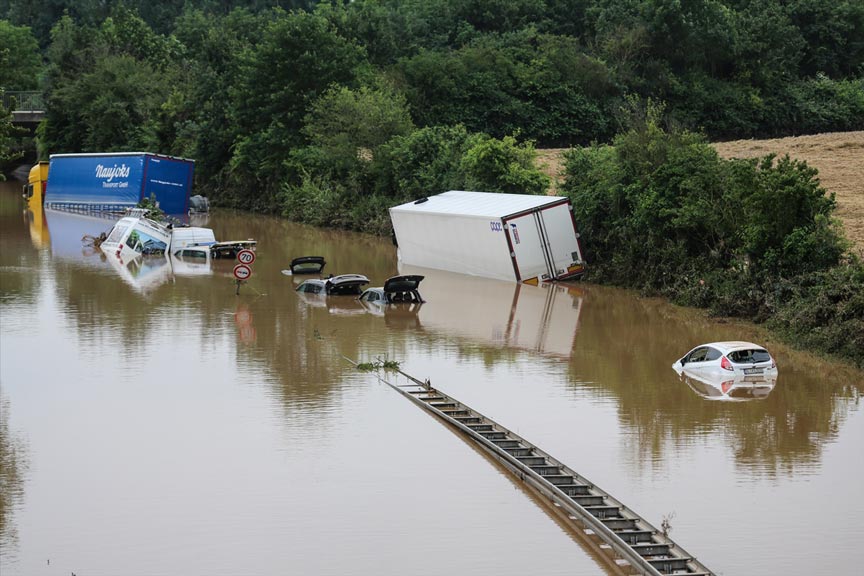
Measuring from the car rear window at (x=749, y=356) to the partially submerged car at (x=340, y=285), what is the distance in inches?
707

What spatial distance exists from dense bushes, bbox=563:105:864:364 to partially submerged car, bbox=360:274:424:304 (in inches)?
319

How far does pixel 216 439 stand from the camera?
2650cm

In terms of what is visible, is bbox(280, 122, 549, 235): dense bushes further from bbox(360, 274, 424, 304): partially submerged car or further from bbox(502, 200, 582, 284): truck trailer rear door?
bbox(360, 274, 424, 304): partially submerged car

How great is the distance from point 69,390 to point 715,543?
1764cm

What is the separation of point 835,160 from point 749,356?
32.5 meters

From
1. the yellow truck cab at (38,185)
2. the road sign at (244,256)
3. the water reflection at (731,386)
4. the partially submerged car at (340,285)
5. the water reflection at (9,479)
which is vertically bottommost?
the water reflection at (9,479)

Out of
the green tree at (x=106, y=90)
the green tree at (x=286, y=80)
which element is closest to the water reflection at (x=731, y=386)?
the green tree at (x=286, y=80)

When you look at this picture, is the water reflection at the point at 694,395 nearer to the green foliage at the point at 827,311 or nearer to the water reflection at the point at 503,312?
the green foliage at the point at 827,311

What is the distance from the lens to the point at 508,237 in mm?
46344

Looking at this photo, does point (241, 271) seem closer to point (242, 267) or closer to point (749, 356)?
point (242, 267)

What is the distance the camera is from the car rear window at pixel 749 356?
102 ft

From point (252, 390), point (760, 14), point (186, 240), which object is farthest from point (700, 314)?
point (760, 14)

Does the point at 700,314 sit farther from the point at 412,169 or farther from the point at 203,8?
the point at 203,8

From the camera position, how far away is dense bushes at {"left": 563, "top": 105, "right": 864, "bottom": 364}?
35656mm
